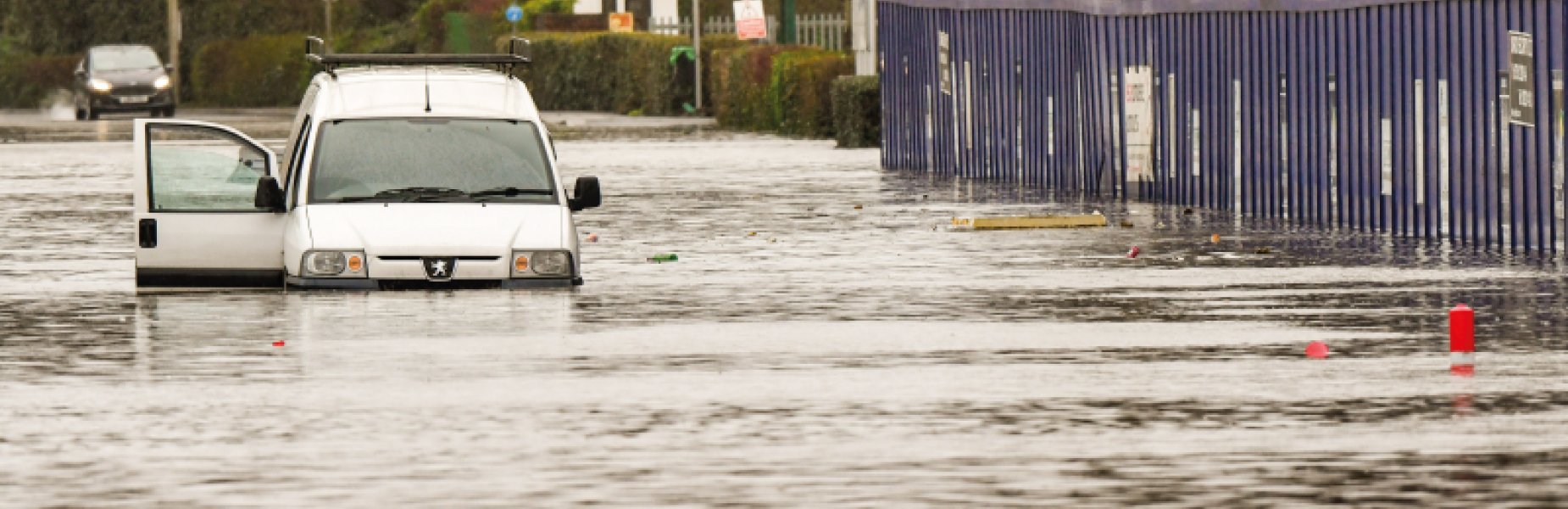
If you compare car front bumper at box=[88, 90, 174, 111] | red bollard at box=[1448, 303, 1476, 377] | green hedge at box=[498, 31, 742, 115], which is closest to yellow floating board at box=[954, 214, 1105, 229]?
red bollard at box=[1448, 303, 1476, 377]

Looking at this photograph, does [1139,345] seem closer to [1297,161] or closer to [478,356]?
[478,356]

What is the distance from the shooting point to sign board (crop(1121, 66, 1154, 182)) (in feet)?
84.1

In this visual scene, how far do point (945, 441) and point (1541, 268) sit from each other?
806cm

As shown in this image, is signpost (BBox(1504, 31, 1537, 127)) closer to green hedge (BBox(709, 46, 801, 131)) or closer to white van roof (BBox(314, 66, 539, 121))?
white van roof (BBox(314, 66, 539, 121))

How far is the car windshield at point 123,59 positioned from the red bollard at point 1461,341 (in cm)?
4636

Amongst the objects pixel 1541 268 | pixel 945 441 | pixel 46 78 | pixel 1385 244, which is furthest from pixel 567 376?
pixel 46 78

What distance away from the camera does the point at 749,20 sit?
50375mm

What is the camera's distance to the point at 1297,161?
75.2 ft

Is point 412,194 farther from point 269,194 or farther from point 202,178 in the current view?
point 202,178

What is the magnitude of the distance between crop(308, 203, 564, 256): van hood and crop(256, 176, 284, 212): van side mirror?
0.19m

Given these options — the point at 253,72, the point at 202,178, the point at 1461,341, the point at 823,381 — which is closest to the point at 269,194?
the point at 202,178

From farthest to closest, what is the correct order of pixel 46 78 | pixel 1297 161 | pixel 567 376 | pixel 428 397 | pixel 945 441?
1. pixel 46 78
2. pixel 1297 161
3. pixel 567 376
4. pixel 428 397
5. pixel 945 441

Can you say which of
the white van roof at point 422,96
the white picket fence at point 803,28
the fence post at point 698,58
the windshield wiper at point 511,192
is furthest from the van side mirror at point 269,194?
the fence post at point 698,58

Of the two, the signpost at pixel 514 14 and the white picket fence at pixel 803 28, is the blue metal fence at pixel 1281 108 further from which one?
the signpost at pixel 514 14
